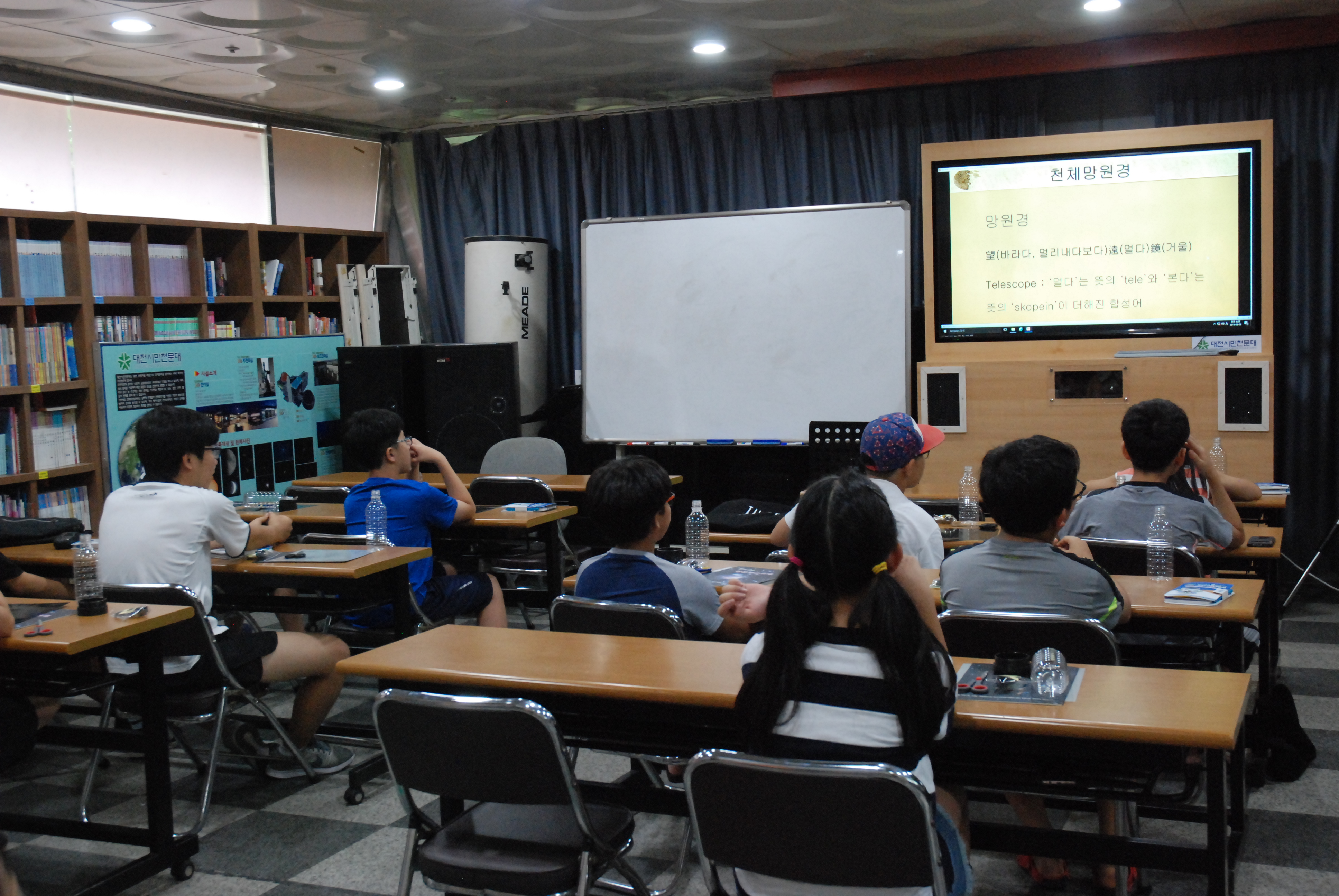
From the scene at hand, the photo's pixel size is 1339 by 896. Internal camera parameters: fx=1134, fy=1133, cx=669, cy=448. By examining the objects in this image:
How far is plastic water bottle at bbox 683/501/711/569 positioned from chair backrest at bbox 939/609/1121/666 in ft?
3.44

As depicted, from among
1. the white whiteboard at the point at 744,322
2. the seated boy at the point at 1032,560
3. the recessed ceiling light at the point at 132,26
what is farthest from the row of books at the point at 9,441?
the seated boy at the point at 1032,560

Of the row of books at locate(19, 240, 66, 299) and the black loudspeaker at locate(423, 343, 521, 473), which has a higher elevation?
the row of books at locate(19, 240, 66, 299)

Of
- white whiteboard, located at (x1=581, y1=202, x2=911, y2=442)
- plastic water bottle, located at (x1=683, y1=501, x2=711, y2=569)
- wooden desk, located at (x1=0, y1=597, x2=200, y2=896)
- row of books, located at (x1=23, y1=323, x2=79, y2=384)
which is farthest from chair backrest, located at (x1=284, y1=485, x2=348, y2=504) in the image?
wooden desk, located at (x1=0, y1=597, x2=200, y2=896)

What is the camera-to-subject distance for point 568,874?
1.98 meters

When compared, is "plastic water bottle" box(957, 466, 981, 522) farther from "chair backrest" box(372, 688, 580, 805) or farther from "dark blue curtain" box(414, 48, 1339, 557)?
"chair backrest" box(372, 688, 580, 805)

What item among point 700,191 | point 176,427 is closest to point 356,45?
point 700,191

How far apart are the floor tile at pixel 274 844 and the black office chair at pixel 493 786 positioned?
3.54ft

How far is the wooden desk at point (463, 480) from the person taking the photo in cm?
520

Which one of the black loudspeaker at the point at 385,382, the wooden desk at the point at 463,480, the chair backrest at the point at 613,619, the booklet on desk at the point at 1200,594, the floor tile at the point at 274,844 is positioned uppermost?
the black loudspeaker at the point at 385,382

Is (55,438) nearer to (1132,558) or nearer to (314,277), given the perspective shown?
(314,277)

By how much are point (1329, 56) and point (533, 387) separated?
4.73 meters

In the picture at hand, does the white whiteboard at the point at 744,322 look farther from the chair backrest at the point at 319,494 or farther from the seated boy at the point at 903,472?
the seated boy at the point at 903,472

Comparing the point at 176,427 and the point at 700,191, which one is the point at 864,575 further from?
the point at 700,191

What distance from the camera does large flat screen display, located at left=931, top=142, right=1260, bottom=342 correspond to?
5.38m
